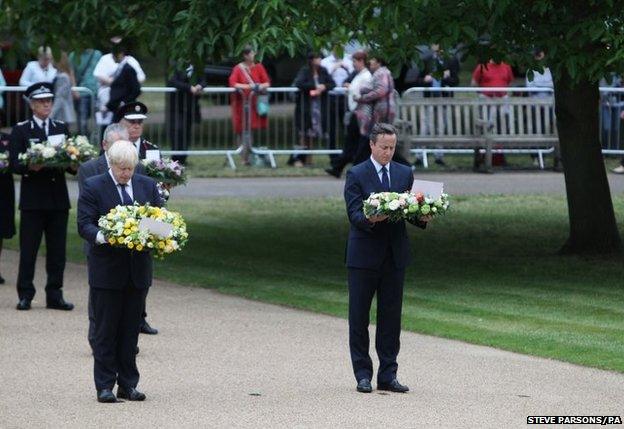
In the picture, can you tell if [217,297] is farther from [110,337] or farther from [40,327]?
[110,337]

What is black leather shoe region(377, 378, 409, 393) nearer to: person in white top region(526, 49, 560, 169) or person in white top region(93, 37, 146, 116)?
person in white top region(93, 37, 146, 116)

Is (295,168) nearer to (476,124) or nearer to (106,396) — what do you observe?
(476,124)

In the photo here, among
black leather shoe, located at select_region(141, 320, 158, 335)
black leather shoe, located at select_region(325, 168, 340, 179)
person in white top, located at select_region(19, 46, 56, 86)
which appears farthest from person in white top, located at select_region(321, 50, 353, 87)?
black leather shoe, located at select_region(141, 320, 158, 335)

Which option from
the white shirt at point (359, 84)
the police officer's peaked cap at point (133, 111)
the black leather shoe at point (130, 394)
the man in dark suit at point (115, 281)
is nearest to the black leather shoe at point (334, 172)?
the white shirt at point (359, 84)

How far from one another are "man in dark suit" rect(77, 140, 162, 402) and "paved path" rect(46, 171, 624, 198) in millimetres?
12424

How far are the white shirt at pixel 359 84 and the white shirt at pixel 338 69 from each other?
2798 mm

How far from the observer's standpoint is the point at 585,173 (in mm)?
17750

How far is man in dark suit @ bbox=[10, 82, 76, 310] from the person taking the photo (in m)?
14.5

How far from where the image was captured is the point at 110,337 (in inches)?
412

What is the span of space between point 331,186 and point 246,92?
2.64m

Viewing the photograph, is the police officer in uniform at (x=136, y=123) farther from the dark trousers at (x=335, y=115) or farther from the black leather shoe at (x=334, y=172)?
the dark trousers at (x=335, y=115)

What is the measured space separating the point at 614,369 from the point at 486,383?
105 cm

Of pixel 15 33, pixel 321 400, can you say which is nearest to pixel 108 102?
pixel 15 33

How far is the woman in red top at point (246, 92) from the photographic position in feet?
85.6
